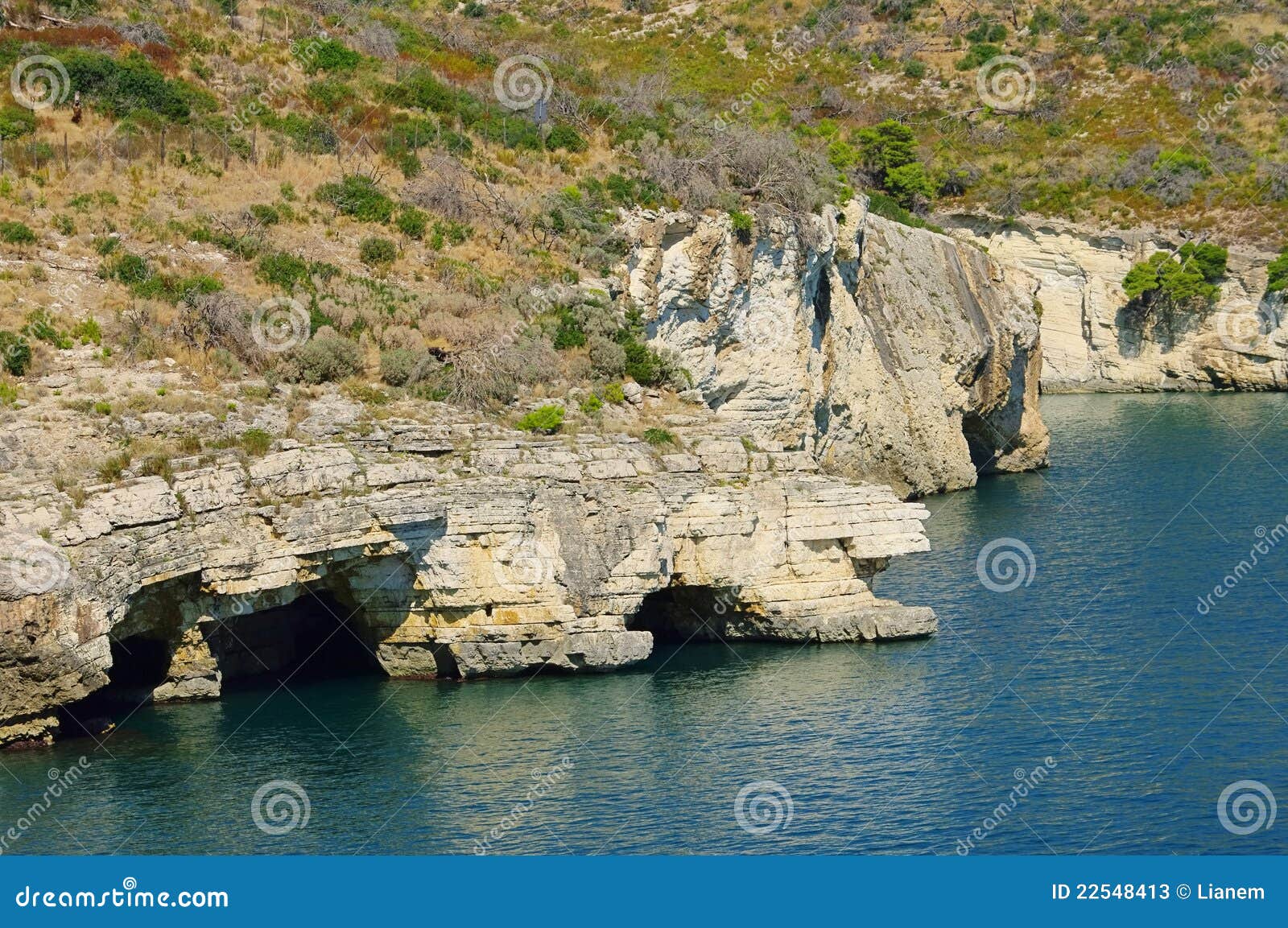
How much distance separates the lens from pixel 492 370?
4422 centimetres

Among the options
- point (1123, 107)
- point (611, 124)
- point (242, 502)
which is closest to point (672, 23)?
point (1123, 107)

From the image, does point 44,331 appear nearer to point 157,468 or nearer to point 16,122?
point 157,468

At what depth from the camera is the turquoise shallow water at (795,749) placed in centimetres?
2883

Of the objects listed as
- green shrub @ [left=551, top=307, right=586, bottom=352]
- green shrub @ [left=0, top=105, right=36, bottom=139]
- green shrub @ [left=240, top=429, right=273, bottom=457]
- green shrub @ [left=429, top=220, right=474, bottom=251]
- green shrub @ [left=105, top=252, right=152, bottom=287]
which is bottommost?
green shrub @ [left=240, top=429, right=273, bottom=457]

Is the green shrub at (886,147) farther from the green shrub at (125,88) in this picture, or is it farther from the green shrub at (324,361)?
the green shrub at (324,361)

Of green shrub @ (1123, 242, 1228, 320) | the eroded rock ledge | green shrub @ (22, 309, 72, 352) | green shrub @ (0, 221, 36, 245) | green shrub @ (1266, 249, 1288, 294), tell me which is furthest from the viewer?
green shrub @ (1123, 242, 1228, 320)

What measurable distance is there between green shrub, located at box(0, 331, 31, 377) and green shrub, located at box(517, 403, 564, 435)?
13.2 meters

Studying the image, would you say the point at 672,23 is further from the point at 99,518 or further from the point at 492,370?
the point at 99,518

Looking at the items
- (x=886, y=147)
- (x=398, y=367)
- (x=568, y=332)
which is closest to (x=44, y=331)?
(x=398, y=367)

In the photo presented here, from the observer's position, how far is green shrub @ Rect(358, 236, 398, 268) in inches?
1962

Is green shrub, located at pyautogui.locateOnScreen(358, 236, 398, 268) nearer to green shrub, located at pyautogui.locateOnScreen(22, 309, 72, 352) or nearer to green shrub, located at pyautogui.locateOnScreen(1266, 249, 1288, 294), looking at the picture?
green shrub, located at pyautogui.locateOnScreen(22, 309, 72, 352)

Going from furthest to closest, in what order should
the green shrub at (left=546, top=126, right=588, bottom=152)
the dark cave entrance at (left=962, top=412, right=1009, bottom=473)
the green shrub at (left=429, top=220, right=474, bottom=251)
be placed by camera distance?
the dark cave entrance at (left=962, top=412, right=1009, bottom=473), the green shrub at (left=546, top=126, right=588, bottom=152), the green shrub at (left=429, top=220, right=474, bottom=251)

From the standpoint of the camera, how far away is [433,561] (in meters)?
39.3

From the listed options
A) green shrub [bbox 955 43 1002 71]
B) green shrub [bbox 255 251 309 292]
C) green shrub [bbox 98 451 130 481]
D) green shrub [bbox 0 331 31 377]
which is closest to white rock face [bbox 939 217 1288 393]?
green shrub [bbox 955 43 1002 71]
